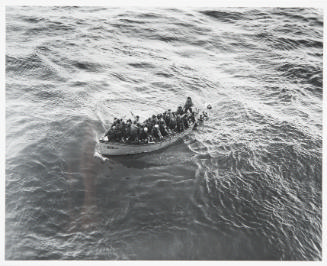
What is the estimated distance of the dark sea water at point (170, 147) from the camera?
10234 mm

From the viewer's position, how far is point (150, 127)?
14508mm

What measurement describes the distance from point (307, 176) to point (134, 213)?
868cm

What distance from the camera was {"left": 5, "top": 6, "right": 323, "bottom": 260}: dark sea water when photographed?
10234mm

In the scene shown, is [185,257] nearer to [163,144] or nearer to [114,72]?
[163,144]

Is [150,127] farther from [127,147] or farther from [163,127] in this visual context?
[127,147]

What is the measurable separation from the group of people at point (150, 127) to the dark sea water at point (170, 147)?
36.0 inches

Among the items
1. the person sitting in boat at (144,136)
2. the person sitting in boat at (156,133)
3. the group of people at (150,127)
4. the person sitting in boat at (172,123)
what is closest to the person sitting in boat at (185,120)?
the group of people at (150,127)

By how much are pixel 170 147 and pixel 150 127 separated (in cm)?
173

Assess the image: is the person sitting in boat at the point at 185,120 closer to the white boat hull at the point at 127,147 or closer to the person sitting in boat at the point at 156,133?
the white boat hull at the point at 127,147

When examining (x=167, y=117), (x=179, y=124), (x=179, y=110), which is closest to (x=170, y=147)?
(x=179, y=124)

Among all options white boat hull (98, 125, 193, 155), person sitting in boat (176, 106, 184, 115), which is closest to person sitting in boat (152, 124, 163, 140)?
white boat hull (98, 125, 193, 155)

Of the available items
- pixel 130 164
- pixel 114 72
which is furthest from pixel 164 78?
pixel 130 164

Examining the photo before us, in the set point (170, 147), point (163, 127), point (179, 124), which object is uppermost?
point (163, 127)

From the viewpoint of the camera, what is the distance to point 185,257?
31.6 ft
